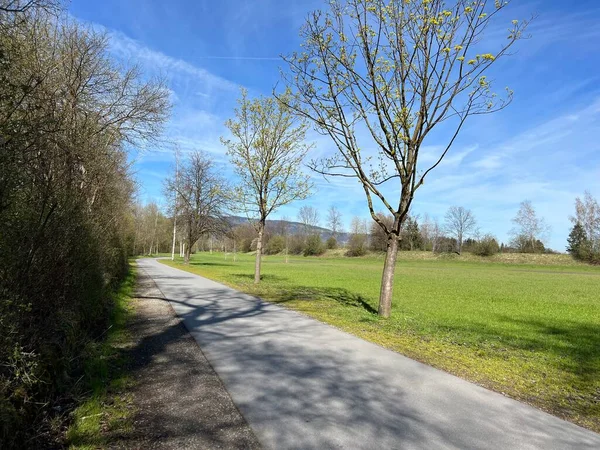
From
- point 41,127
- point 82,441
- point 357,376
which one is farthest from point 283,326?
point 41,127

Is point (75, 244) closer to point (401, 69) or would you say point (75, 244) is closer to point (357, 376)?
point (357, 376)

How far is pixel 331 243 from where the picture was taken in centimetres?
9494

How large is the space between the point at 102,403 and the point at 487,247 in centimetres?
7703

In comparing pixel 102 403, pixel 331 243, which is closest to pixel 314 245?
pixel 331 243

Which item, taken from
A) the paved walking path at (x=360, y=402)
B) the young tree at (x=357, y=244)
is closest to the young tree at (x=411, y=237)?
the young tree at (x=357, y=244)

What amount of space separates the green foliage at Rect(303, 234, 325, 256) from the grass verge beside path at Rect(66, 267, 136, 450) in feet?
281

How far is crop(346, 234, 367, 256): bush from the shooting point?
8412 centimetres

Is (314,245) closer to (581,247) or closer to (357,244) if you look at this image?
(357,244)

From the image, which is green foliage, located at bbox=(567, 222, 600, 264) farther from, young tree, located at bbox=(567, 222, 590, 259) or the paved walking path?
the paved walking path

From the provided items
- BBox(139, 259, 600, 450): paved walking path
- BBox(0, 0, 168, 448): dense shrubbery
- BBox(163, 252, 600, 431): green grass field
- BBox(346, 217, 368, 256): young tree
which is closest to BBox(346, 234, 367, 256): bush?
BBox(346, 217, 368, 256): young tree

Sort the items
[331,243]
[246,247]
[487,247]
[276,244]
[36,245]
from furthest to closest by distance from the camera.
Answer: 1. [246,247]
2. [276,244]
3. [331,243]
4. [487,247]
5. [36,245]

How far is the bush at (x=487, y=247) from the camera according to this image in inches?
2822

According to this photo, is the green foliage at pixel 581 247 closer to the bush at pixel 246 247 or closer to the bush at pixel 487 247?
the bush at pixel 487 247

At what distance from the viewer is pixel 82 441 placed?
336cm
